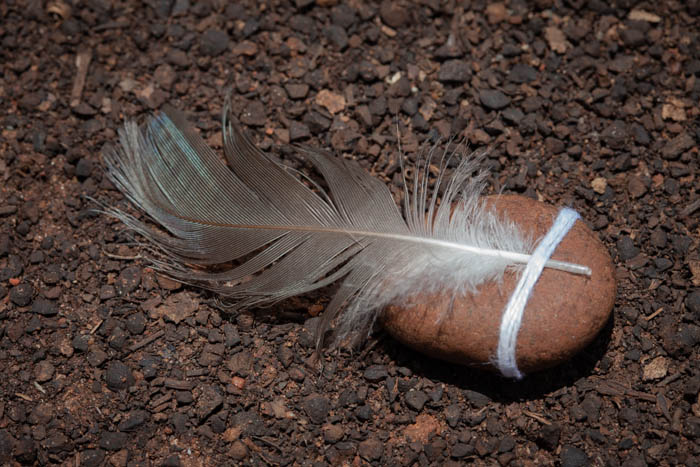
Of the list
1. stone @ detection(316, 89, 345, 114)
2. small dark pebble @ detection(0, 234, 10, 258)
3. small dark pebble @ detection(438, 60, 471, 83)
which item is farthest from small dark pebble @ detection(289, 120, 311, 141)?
small dark pebble @ detection(0, 234, 10, 258)

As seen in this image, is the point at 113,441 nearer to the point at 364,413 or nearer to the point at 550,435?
the point at 364,413

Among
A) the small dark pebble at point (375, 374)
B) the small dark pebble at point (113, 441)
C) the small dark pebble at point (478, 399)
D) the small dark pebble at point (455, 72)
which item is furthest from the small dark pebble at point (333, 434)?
the small dark pebble at point (455, 72)

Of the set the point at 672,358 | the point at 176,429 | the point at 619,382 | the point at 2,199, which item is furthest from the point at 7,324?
the point at 672,358

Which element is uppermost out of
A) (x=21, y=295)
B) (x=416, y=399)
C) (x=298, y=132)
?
(x=298, y=132)

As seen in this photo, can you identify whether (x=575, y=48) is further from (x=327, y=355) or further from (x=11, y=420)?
(x=11, y=420)

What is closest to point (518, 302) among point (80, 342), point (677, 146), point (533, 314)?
point (533, 314)

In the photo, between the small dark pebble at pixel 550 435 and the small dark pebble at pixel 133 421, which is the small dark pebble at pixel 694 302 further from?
the small dark pebble at pixel 133 421
